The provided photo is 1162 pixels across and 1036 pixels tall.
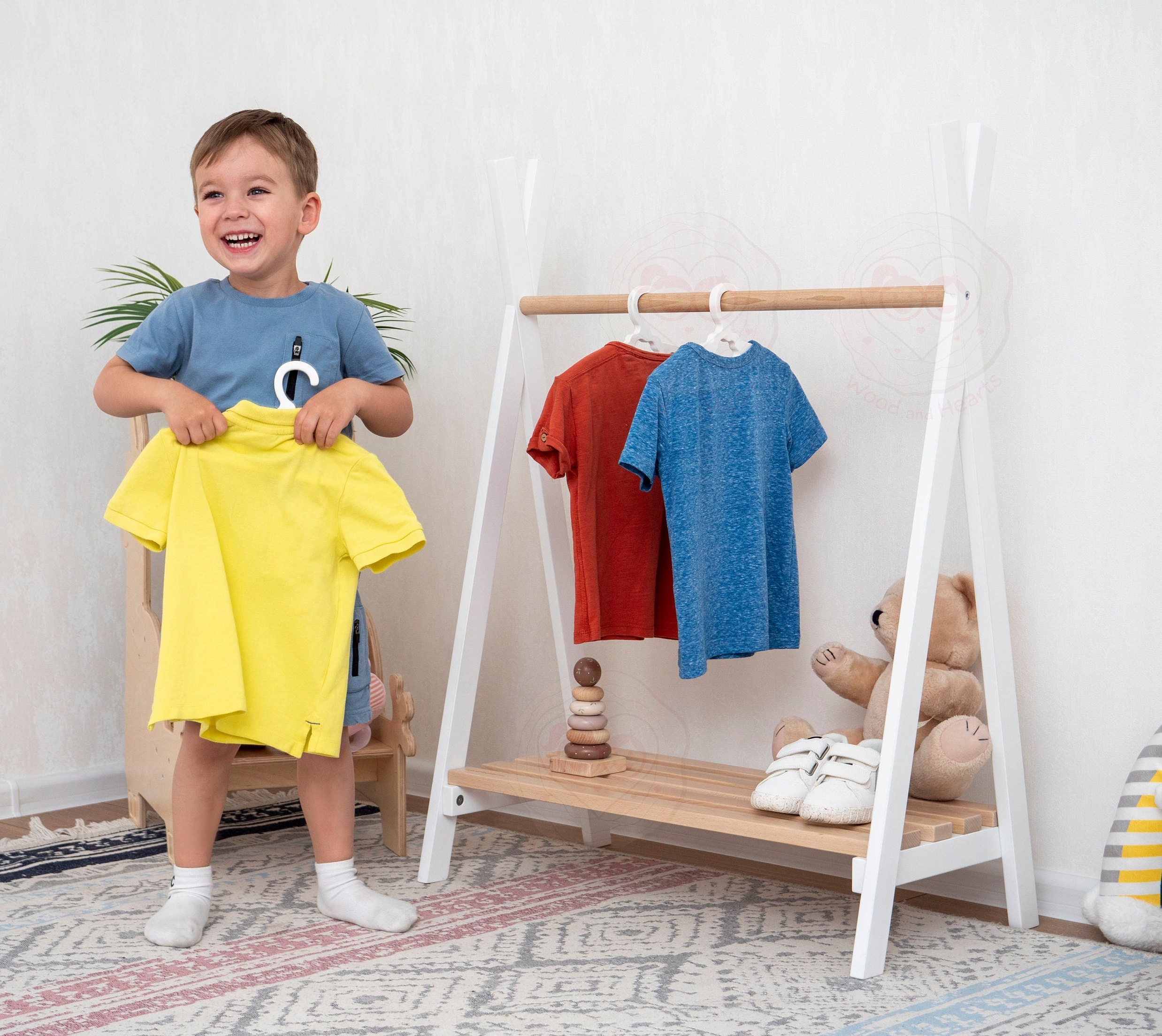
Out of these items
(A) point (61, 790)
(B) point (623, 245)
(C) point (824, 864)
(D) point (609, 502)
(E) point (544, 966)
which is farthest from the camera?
(A) point (61, 790)

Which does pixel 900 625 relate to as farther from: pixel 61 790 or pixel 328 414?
pixel 61 790

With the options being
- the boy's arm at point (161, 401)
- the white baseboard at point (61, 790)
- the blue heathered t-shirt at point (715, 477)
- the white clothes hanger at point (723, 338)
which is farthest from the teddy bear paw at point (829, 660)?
the white baseboard at point (61, 790)

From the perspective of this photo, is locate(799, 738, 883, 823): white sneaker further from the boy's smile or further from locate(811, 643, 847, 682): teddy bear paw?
the boy's smile

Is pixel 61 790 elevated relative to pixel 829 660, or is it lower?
lower

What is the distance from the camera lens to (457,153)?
2.47 meters

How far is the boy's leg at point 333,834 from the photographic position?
169cm

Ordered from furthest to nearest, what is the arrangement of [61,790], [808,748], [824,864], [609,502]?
[61,790] → [824,864] → [609,502] → [808,748]

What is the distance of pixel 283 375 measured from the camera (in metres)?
1.61

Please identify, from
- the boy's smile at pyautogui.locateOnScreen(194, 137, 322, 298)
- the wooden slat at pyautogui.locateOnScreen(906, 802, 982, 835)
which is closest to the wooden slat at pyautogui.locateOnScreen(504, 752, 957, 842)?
the wooden slat at pyautogui.locateOnScreen(906, 802, 982, 835)

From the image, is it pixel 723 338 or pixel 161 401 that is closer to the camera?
pixel 161 401

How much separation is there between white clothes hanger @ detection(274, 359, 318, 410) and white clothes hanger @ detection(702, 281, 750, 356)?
0.54m

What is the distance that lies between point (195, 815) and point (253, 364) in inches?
23.8

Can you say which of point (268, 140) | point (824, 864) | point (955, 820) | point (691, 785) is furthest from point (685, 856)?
point (268, 140)

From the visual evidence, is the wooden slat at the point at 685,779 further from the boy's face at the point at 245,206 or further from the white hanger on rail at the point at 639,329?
the boy's face at the point at 245,206
